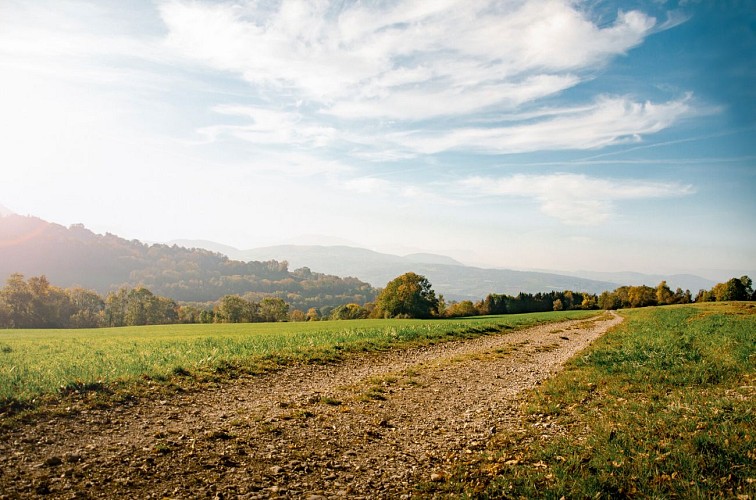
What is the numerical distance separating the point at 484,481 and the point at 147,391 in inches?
416

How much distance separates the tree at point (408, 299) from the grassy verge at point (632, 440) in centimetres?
6154

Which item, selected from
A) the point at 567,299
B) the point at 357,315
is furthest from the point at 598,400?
the point at 567,299

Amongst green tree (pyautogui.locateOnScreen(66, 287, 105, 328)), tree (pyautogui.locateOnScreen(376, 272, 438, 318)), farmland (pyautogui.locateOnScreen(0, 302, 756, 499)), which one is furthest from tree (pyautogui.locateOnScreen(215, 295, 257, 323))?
farmland (pyautogui.locateOnScreen(0, 302, 756, 499))

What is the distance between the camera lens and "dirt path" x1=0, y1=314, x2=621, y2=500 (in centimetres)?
646

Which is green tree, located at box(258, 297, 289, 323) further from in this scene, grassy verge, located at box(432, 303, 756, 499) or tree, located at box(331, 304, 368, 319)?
grassy verge, located at box(432, 303, 756, 499)

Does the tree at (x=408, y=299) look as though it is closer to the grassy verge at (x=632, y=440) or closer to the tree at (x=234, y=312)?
the tree at (x=234, y=312)

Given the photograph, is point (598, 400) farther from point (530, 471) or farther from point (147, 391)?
point (147, 391)

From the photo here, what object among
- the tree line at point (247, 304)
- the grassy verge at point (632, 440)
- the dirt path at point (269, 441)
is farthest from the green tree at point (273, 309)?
the grassy verge at point (632, 440)

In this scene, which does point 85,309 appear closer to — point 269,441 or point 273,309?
point 273,309

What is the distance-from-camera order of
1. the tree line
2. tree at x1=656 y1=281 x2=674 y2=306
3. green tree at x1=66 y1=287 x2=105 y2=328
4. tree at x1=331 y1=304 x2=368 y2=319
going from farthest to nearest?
tree at x1=656 y1=281 x2=674 y2=306 → tree at x1=331 y1=304 x2=368 y2=319 → green tree at x1=66 y1=287 x2=105 y2=328 → the tree line

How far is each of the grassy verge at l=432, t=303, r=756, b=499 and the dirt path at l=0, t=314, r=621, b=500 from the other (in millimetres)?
937

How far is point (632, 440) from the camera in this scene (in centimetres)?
746

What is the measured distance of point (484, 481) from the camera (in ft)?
21.3

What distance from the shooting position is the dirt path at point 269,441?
646cm
